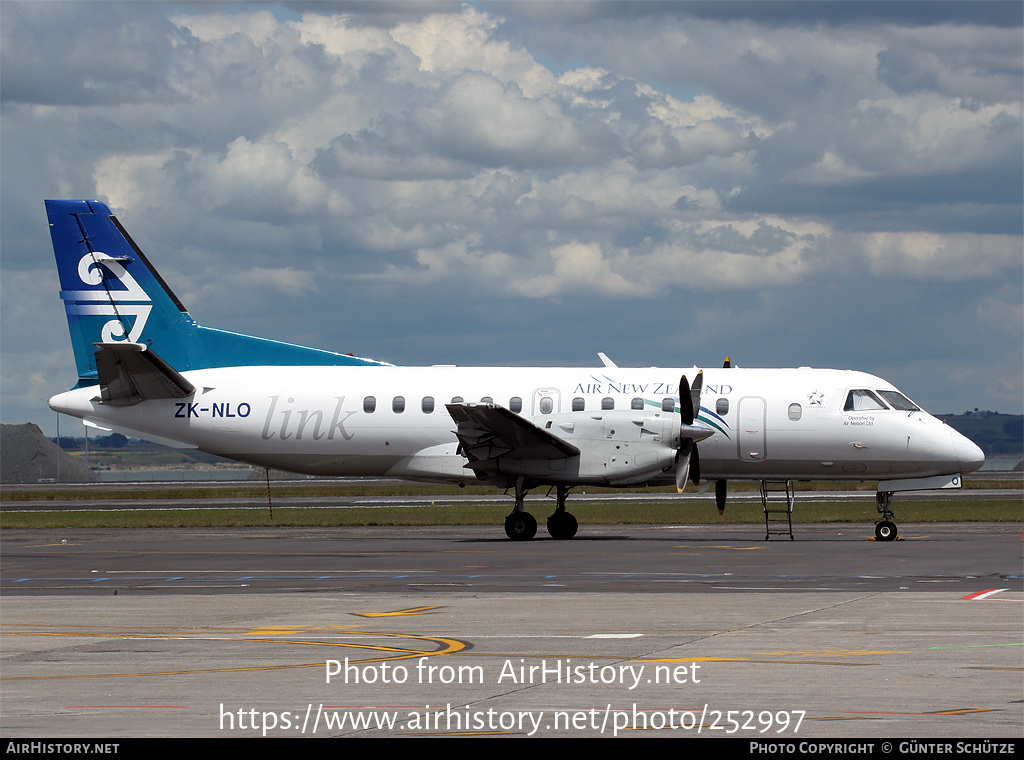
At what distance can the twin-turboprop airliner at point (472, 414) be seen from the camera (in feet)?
96.4

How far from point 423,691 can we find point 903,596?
9363mm

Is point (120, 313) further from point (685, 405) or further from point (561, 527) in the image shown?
point (685, 405)

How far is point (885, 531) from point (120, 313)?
2203 cm

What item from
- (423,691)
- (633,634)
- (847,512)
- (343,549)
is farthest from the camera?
(847,512)

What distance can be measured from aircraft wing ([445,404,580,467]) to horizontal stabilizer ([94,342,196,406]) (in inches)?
345

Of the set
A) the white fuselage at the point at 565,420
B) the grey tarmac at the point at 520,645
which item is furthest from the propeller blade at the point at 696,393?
the grey tarmac at the point at 520,645

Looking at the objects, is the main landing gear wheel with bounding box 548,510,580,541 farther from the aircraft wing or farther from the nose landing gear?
the nose landing gear

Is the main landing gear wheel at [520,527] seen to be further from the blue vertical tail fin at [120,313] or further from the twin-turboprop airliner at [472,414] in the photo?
the blue vertical tail fin at [120,313]

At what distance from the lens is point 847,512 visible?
41.3m

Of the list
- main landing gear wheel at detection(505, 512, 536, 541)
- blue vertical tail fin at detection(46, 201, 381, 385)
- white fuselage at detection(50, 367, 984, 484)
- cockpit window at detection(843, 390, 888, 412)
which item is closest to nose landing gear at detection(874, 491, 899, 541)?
white fuselage at detection(50, 367, 984, 484)

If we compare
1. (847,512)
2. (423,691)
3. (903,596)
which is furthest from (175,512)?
(423,691)

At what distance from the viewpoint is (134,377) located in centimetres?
3231

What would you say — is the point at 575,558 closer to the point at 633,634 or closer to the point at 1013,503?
the point at 633,634

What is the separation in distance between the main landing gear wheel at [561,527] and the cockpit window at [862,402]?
784cm
